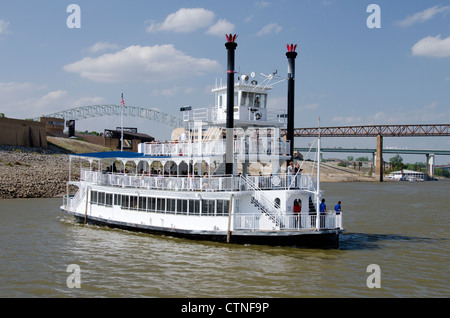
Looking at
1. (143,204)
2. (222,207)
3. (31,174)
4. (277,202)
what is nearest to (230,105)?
(222,207)

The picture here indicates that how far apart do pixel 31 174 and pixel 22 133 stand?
18.7m

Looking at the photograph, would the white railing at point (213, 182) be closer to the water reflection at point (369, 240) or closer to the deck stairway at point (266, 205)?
the deck stairway at point (266, 205)

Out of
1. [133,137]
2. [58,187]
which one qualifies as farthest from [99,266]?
[133,137]

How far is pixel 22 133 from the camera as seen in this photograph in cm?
6975

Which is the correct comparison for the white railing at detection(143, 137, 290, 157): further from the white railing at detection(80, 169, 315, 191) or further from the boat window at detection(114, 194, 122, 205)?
the boat window at detection(114, 194, 122, 205)

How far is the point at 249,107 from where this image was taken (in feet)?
84.9

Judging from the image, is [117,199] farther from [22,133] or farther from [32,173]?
[22,133]

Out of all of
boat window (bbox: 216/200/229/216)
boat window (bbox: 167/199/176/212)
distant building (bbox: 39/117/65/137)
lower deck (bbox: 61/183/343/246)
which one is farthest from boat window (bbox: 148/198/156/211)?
distant building (bbox: 39/117/65/137)

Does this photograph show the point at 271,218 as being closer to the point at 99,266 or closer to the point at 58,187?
the point at 99,266

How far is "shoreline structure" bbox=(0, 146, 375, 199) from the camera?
49062 millimetres

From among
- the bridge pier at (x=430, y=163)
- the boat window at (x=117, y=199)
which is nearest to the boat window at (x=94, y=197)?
the boat window at (x=117, y=199)

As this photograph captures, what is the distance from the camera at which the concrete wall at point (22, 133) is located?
2635 inches

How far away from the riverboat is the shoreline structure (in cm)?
2301
